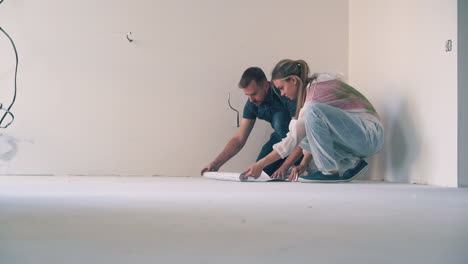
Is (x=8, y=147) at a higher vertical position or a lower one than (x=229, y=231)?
lower

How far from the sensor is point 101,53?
12.7ft

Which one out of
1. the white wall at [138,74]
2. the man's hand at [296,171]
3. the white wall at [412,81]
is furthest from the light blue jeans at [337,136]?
the white wall at [138,74]

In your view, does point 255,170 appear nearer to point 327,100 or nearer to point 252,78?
point 327,100

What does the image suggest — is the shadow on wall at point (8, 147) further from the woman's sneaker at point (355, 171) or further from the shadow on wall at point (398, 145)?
the shadow on wall at point (398, 145)

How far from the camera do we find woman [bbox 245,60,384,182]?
2.78 metres

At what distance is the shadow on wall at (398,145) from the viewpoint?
118 inches

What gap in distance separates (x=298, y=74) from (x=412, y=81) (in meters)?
0.63

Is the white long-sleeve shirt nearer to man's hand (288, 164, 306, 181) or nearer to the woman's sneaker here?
man's hand (288, 164, 306, 181)

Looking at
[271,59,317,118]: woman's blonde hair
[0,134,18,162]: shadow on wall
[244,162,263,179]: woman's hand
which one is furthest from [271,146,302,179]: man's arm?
[0,134,18,162]: shadow on wall

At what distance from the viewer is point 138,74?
3877 mm

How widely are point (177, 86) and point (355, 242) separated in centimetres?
309

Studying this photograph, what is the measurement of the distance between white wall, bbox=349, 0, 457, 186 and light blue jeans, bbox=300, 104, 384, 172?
0.25 m

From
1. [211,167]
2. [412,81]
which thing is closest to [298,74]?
[412,81]

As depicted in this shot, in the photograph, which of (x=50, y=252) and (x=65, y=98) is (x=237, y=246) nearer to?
(x=50, y=252)
